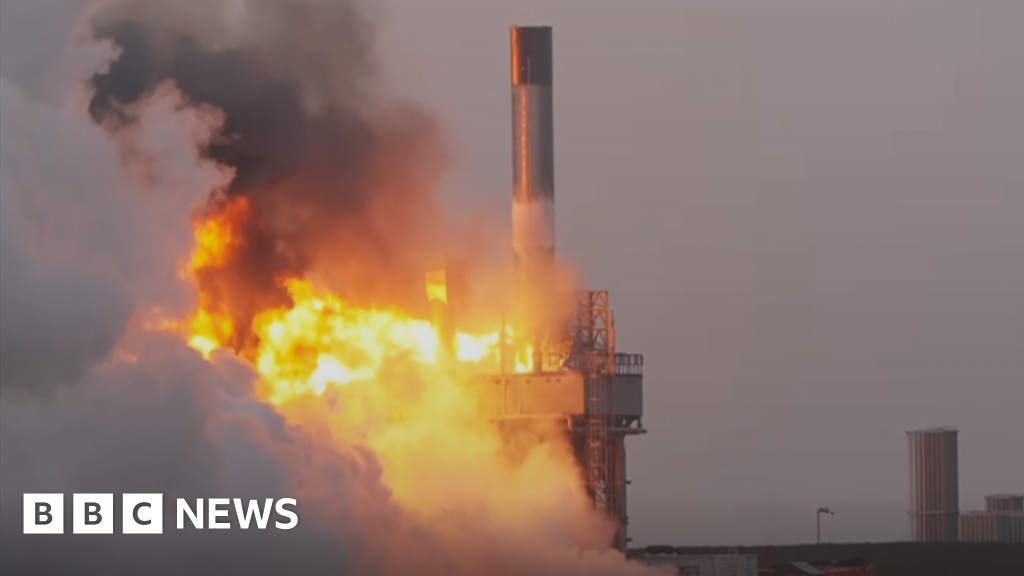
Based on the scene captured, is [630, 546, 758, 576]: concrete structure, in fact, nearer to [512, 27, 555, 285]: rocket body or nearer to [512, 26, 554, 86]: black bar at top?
[512, 27, 555, 285]: rocket body

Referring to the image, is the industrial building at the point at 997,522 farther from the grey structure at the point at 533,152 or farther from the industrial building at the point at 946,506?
the grey structure at the point at 533,152

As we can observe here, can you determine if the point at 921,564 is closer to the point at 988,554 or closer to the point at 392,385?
the point at 988,554

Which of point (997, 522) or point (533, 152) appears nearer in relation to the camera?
point (533, 152)

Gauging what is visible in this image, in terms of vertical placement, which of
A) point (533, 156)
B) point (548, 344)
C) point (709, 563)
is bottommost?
point (709, 563)

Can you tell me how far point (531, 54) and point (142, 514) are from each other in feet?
100.0

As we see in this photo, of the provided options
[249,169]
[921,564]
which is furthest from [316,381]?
[921,564]

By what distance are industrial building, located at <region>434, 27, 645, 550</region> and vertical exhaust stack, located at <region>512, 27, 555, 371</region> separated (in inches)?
1.6

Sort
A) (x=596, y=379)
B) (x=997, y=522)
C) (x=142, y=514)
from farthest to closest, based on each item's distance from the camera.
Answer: (x=997, y=522), (x=596, y=379), (x=142, y=514)

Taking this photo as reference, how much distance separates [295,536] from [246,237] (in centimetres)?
1685

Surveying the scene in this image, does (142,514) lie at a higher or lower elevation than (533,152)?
lower

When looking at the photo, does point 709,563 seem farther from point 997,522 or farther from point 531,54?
point 997,522

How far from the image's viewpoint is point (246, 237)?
99375 mm

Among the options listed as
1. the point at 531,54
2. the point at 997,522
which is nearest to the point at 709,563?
the point at 531,54

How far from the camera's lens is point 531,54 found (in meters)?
106
